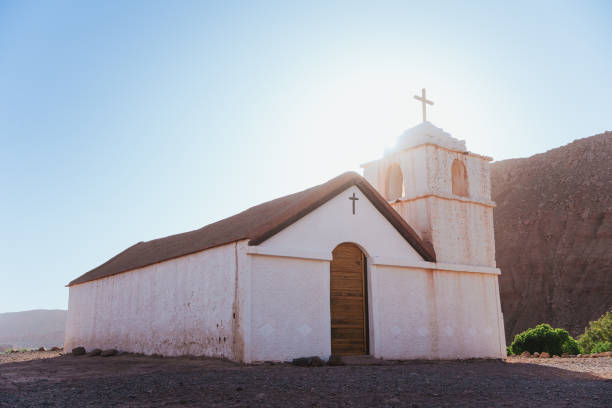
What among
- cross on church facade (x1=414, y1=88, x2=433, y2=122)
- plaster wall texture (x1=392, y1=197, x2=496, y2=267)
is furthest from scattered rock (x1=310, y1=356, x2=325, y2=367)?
cross on church facade (x1=414, y1=88, x2=433, y2=122)

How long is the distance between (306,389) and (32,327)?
4147 inches

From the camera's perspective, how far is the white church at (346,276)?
13375 mm

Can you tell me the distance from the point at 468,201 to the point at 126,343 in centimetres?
1285

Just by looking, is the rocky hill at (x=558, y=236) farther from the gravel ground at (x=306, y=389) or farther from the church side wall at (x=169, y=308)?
the gravel ground at (x=306, y=389)

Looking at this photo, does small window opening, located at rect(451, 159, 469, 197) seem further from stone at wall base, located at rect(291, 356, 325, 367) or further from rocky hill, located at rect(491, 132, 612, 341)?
rocky hill, located at rect(491, 132, 612, 341)

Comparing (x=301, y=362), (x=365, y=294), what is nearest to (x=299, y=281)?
(x=301, y=362)

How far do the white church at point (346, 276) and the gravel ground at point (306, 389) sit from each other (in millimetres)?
2601

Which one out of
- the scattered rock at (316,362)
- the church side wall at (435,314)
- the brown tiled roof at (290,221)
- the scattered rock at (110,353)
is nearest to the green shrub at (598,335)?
the church side wall at (435,314)

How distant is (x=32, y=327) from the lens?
98.8m

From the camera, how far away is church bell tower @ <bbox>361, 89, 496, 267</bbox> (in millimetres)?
17359

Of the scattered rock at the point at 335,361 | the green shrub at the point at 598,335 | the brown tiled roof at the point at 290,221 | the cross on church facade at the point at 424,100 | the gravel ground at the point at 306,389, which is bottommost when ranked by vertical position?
the gravel ground at the point at 306,389

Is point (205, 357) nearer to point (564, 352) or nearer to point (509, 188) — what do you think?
point (564, 352)

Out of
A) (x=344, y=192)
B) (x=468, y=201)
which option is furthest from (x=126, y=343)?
(x=468, y=201)

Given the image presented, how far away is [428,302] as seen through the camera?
53.7ft
